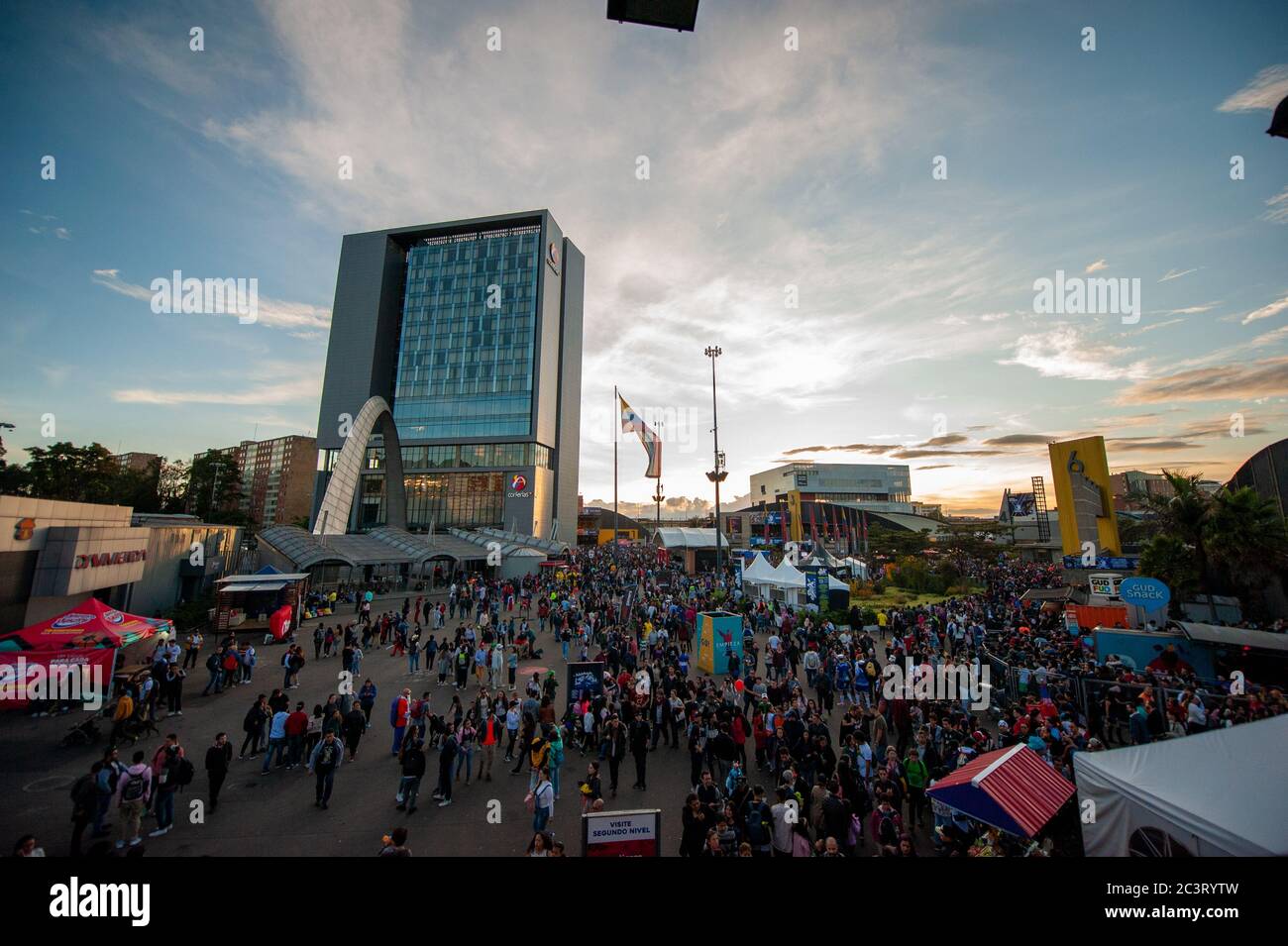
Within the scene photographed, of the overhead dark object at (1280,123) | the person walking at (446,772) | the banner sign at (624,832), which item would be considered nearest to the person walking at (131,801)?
the person walking at (446,772)

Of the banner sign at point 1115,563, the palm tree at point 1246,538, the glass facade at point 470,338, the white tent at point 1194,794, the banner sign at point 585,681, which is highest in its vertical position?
the glass facade at point 470,338

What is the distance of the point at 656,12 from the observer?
398 cm

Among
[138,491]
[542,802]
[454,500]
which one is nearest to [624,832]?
[542,802]

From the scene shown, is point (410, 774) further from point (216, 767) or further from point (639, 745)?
point (639, 745)

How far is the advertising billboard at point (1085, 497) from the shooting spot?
32.7 metres

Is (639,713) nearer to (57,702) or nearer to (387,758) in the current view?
(387,758)

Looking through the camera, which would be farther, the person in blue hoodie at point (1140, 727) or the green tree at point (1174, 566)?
the green tree at point (1174, 566)

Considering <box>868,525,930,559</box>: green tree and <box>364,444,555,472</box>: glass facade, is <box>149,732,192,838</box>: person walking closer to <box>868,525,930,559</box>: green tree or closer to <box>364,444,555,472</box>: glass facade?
<box>868,525,930,559</box>: green tree

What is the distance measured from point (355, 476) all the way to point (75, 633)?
3177 centimetres

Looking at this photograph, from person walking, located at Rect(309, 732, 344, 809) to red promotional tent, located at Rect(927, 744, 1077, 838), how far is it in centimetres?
999

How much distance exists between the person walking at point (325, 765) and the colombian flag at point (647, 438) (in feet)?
89.1

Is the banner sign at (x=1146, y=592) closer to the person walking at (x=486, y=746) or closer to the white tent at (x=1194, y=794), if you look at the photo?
the white tent at (x=1194, y=794)
